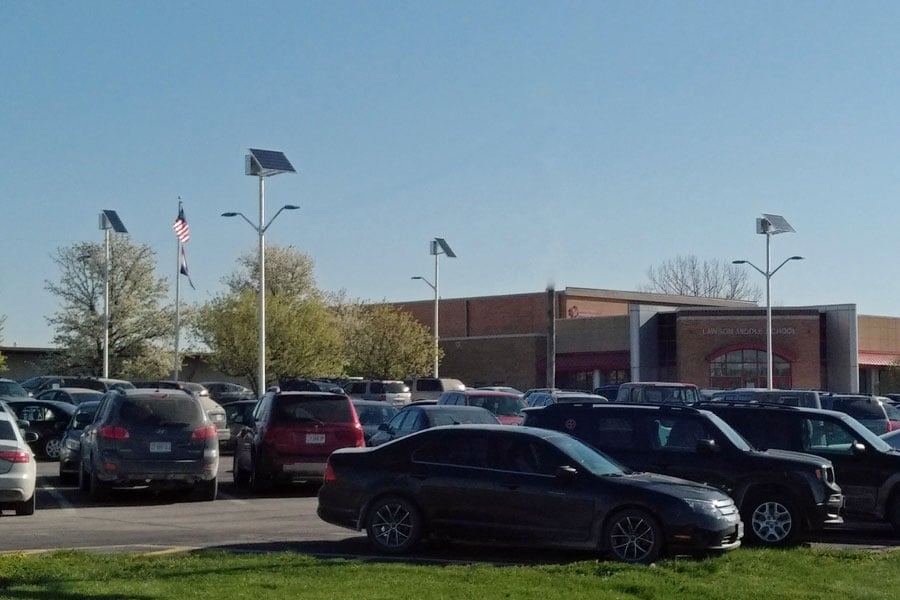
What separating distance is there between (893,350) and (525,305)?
23.1m

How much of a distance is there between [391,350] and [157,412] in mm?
48623

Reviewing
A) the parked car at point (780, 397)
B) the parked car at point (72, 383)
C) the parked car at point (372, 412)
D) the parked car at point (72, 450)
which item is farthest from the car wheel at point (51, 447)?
the parked car at point (780, 397)

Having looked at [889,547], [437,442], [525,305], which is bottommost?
[889,547]

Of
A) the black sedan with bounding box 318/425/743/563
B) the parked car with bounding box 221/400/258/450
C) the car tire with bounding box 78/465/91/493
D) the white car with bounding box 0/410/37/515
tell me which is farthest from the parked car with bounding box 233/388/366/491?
the parked car with bounding box 221/400/258/450

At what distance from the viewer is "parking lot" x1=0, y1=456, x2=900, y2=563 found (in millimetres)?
13547

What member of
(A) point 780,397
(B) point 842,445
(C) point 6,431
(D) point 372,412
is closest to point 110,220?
(D) point 372,412

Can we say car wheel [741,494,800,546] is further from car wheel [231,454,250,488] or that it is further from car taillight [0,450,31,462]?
car wheel [231,454,250,488]

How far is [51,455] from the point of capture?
94.5 ft

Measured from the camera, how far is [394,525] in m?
13.5

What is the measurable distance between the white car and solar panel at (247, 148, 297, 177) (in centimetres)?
2666

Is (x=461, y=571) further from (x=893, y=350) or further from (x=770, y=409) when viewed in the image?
(x=893, y=350)

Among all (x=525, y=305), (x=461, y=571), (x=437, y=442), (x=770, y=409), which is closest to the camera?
(x=461, y=571)

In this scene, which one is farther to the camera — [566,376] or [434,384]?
[566,376]

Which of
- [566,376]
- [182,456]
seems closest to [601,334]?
[566,376]
